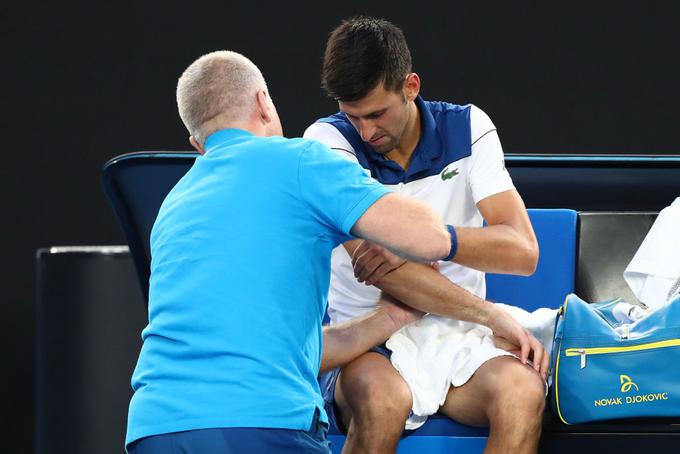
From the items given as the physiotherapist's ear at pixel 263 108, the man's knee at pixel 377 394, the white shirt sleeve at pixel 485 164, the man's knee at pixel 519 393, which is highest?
the physiotherapist's ear at pixel 263 108

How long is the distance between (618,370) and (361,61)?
848 millimetres

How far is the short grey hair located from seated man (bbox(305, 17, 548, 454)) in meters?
0.43

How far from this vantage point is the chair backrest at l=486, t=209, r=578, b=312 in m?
2.70

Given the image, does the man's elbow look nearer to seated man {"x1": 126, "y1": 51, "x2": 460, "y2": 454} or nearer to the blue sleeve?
seated man {"x1": 126, "y1": 51, "x2": 460, "y2": 454}

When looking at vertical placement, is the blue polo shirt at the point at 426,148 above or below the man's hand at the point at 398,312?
above

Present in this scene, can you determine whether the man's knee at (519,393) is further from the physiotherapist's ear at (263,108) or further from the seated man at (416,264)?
the physiotherapist's ear at (263,108)

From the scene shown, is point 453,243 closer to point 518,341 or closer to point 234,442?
point 518,341

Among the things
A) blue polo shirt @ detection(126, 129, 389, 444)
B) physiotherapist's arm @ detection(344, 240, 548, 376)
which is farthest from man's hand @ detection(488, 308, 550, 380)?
blue polo shirt @ detection(126, 129, 389, 444)

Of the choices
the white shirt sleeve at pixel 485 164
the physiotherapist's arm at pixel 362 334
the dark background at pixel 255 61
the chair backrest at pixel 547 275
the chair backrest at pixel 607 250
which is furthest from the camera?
the dark background at pixel 255 61

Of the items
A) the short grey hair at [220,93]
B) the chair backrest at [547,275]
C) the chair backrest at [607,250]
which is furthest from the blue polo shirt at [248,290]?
the chair backrest at [607,250]

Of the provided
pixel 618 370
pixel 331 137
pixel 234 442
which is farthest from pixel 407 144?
pixel 234 442

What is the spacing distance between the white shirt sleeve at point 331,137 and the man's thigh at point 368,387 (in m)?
0.46

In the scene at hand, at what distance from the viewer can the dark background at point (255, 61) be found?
3.85 m

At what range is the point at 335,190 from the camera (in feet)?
5.59
